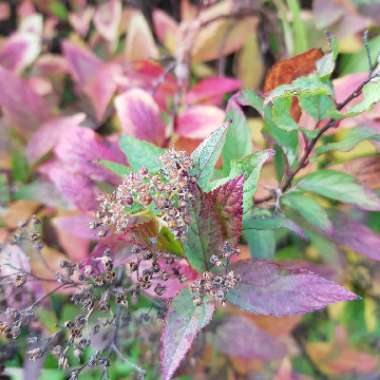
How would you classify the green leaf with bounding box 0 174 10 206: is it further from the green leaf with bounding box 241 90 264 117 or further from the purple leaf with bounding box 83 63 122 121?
the green leaf with bounding box 241 90 264 117

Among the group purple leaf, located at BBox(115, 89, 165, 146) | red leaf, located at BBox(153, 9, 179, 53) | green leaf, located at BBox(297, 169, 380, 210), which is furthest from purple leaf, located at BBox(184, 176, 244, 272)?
red leaf, located at BBox(153, 9, 179, 53)

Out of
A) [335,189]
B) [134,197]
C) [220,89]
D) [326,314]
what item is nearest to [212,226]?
[134,197]

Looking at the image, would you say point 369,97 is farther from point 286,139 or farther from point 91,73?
point 91,73

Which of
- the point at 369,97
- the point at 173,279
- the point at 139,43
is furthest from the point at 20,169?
the point at 369,97

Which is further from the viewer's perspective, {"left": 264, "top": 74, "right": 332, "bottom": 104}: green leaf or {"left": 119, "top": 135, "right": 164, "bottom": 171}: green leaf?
{"left": 119, "top": 135, "right": 164, "bottom": 171}: green leaf

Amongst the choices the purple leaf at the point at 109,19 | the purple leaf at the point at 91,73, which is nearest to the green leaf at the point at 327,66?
the purple leaf at the point at 91,73

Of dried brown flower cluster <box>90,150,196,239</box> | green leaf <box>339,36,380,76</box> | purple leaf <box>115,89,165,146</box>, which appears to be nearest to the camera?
dried brown flower cluster <box>90,150,196,239</box>
